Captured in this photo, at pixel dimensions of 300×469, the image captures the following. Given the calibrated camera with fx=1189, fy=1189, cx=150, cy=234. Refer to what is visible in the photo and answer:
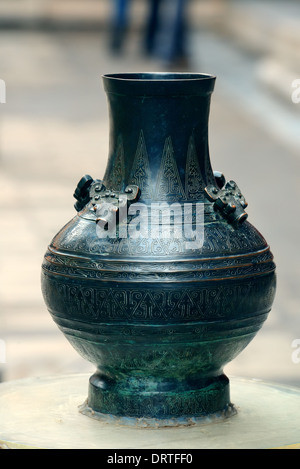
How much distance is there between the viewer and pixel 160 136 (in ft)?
12.9

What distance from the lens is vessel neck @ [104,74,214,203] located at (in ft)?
12.8

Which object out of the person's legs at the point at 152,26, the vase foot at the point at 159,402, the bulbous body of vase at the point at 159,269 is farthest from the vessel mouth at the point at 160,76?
the person's legs at the point at 152,26

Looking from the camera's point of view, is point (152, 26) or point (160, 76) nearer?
point (160, 76)

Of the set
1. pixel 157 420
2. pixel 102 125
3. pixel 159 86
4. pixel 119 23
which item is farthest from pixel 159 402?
pixel 119 23

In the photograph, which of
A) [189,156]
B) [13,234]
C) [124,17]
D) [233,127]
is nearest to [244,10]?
[124,17]

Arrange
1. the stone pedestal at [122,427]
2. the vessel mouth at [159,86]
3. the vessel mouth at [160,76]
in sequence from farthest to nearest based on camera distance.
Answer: the vessel mouth at [160,76]
the vessel mouth at [159,86]
the stone pedestal at [122,427]

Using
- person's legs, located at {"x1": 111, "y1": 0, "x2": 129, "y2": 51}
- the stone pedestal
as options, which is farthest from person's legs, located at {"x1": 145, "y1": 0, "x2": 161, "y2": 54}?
the stone pedestal

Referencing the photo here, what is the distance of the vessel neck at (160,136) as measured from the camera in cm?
391

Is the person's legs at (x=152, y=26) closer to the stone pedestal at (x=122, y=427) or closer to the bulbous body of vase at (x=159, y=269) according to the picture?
the stone pedestal at (x=122, y=427)

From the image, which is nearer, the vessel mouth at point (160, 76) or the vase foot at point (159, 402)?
the vase foot at point (159, 402)

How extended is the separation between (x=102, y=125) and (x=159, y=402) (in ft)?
31.4

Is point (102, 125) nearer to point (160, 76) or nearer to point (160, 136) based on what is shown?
point (160, 76)

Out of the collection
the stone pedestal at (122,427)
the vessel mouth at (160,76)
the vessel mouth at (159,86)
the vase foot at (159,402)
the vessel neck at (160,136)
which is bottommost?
the stone pedestal at (122,427)
